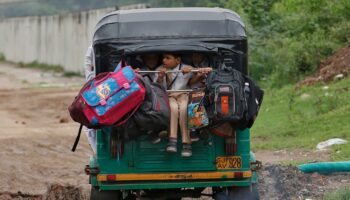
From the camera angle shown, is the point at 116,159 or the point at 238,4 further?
the point at 238,4

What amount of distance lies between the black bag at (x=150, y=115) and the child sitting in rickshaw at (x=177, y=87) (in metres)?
0.10

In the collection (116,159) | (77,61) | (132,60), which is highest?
(132,60)

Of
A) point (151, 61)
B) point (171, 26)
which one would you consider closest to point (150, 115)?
point (151, 61)

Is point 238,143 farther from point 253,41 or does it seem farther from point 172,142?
point 253,41

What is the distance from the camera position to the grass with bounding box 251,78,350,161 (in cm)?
1481

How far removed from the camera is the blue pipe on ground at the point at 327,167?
11.1m

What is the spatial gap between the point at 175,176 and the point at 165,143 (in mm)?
329

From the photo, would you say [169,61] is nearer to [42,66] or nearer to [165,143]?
[165,143]

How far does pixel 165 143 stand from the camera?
8211 millimetres

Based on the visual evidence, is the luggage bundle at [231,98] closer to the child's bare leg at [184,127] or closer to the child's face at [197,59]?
the child's bare leg at [184,127]

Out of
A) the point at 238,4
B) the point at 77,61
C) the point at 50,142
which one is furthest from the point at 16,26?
the point at 50,142

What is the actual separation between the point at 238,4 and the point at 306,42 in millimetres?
4713

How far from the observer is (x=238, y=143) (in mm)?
8297

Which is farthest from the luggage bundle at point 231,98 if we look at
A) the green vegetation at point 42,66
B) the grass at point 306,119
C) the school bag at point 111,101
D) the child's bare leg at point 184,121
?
the green vegetation at point 42,66
